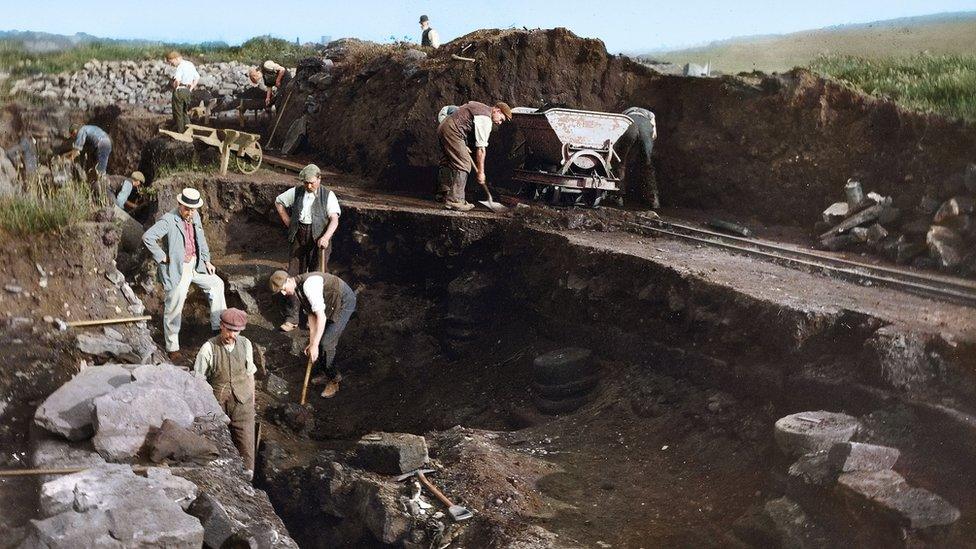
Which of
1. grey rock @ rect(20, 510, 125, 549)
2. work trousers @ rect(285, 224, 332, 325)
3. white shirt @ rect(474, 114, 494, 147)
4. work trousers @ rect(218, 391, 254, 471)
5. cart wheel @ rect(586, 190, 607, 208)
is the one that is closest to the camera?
grey rock @ rect(20, 510, 125, 549)

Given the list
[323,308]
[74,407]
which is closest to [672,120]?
[323,308]

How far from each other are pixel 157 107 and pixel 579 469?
12.0 metres

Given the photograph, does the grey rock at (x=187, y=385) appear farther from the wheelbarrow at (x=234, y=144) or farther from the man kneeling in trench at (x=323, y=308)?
the wheelbarrow at (x=234, y=144)

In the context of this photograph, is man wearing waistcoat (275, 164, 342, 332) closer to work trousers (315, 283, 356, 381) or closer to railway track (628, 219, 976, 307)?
work trousers (315, 283, 356, 381)

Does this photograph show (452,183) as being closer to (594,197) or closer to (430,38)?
(594,197)

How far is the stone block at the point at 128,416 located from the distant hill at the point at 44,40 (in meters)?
2.79

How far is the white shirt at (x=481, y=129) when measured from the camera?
1065cm

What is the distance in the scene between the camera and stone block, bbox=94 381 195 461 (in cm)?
555

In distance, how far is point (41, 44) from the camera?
6.86m

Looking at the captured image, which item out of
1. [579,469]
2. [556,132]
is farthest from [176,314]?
[556,132]

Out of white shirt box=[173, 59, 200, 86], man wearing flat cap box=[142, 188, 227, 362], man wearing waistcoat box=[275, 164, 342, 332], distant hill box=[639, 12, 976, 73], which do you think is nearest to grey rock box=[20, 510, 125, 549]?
man wearing flat cap box=[142, 188, 227, 362]

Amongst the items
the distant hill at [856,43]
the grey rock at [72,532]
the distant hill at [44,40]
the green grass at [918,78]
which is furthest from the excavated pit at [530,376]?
the distant hill at [44,40]

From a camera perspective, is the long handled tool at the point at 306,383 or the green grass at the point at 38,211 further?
the long handled tool at the point at 306,383

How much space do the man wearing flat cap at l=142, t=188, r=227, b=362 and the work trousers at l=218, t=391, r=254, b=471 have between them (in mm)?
1936
